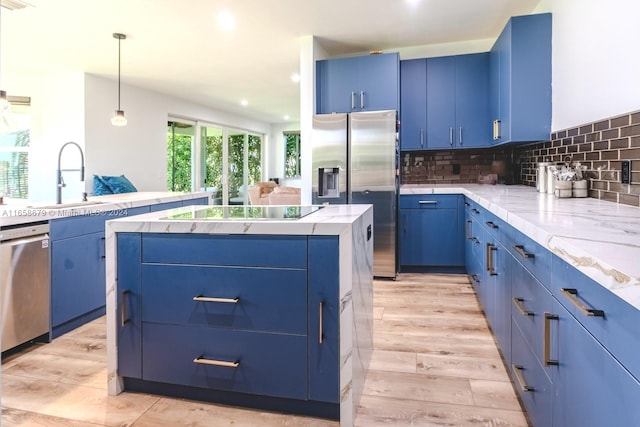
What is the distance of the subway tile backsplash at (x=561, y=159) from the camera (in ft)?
6.75

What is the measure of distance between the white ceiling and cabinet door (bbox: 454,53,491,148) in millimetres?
303

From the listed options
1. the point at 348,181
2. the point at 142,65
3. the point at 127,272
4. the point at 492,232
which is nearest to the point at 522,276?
the point at 492,232

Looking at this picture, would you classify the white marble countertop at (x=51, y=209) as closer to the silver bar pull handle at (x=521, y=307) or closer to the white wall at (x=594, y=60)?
the silver bar pull handle at (x=521, y=307)

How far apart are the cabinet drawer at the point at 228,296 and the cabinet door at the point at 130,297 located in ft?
0.13

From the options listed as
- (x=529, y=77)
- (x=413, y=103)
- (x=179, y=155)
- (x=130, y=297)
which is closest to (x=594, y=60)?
(x=529, y=77)

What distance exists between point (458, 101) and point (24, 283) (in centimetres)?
409

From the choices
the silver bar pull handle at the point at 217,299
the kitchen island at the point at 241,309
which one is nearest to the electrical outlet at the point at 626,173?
the kitchen island at the point at 241,309

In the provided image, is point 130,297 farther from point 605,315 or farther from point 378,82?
point 378,82

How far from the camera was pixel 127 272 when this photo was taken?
6.22 feet

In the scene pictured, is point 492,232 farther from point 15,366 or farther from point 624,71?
point 15,366

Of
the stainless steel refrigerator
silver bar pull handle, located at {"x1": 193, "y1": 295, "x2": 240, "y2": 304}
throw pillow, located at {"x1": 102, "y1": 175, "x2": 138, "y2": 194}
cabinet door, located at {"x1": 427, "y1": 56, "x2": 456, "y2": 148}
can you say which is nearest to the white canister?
the stainless steel refrigerator

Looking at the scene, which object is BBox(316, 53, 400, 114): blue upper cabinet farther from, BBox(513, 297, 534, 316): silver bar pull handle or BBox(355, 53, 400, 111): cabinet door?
BBox(513, 297, 534, 316): silver bar pull handle

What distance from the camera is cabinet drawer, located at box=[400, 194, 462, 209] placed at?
417 cm

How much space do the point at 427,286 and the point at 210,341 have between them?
8.29 ft
